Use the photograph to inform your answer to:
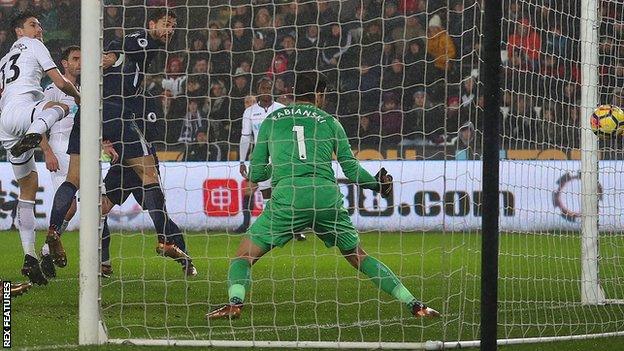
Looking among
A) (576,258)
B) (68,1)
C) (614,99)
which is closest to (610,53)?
(614,99)

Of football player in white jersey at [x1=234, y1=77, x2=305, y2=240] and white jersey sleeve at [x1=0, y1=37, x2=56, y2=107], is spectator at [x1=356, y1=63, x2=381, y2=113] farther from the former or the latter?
white jersey sleeve at [x1=0, y1=37, x2=56, y2=107]

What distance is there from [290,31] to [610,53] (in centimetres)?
492

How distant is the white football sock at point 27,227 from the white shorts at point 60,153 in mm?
2351

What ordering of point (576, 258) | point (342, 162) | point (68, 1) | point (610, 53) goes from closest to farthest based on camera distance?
point (342, 162), point (610, 53), point (576, 258), point (68, 1)

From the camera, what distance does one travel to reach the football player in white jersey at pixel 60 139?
11.9m

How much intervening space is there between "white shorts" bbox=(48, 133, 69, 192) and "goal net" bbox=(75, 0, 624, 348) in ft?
3.88

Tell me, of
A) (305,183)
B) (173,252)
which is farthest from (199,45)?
(305,183)

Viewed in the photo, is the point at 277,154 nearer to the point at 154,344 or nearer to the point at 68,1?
the point at 154,344

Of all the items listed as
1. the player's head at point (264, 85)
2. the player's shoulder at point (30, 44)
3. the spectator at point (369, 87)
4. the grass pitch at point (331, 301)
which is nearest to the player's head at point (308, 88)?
the grass pitch at point (331, 301)

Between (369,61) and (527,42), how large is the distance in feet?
24.3

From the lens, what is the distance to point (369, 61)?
55.9 ft

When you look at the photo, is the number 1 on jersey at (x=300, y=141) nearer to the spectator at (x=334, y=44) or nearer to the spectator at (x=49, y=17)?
the spectator at (x=334, y=44)

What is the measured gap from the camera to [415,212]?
17.9m

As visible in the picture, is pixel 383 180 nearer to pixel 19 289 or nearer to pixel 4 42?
pixel 19 289
